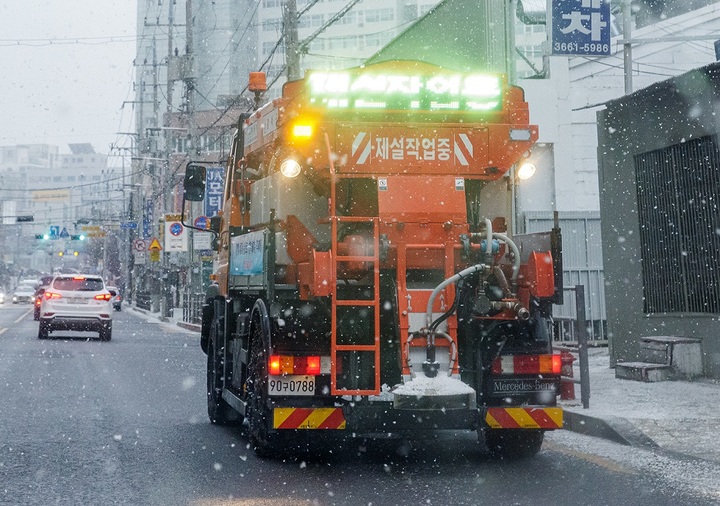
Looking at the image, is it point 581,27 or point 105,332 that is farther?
point 105,332

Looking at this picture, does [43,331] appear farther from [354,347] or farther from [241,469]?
[354,347]

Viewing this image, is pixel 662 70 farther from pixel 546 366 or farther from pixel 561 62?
pixel 546 366

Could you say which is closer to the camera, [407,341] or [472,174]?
[407,341]

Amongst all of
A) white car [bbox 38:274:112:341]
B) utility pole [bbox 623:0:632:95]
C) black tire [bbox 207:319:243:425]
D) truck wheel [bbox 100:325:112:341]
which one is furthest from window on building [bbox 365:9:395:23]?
black tire [bbox 207:319:243:425]

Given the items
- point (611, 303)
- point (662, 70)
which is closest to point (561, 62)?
point (662, 70)

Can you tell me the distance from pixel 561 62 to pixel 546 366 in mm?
25712

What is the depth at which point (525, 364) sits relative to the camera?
800cm

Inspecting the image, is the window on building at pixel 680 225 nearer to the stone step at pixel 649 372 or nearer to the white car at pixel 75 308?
the stone step at pixel 649 372

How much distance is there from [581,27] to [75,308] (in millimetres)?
16982

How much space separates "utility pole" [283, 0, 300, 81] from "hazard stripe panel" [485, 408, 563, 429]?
609 inches

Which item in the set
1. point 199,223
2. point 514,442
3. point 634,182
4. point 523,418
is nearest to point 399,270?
point 523,418

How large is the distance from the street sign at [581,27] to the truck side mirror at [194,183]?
26.5 ft

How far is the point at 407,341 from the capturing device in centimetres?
752

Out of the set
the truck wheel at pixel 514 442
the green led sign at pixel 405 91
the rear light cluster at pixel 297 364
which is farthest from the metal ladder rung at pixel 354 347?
the green led sign at pixel 405 91
